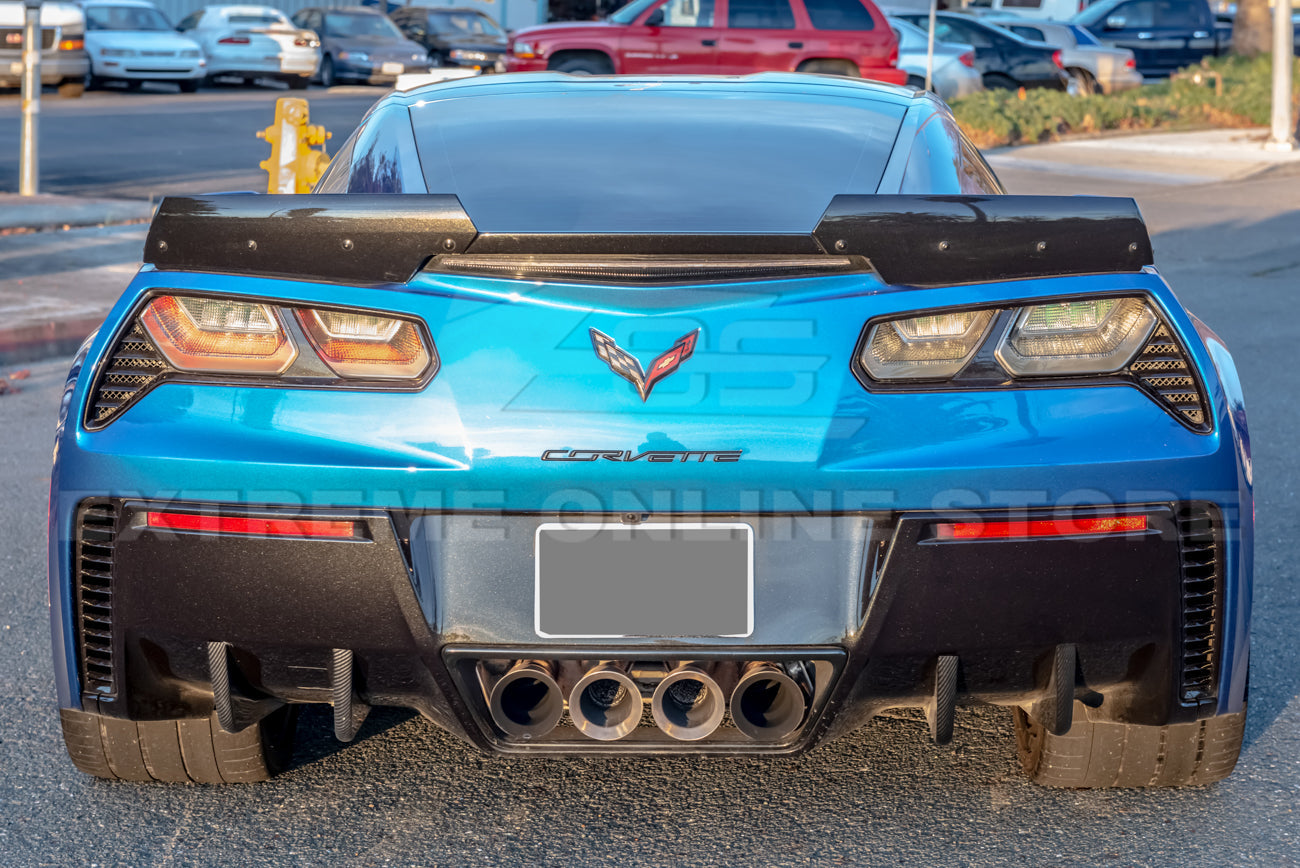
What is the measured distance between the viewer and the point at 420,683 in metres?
2.50

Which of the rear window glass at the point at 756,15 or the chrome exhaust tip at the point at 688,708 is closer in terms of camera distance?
the chrome exhaust tip at the point at 688,708

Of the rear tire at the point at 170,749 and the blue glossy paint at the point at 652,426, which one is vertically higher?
the blue glossy paint at the point at 652,426

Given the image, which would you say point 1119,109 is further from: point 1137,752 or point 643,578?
point 643,578

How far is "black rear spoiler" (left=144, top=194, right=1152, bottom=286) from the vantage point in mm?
2490

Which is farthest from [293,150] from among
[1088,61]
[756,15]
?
[1088,61]

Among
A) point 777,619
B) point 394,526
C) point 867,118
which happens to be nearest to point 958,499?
point 777,619

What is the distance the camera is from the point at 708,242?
98.6 inches

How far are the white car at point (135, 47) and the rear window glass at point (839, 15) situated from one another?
10.9m

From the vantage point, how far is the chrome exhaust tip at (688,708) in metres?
2.49

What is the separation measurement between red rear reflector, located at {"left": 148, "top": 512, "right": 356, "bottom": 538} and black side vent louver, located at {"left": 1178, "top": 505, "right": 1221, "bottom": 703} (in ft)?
4.56

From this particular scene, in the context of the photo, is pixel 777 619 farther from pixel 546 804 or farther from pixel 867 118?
pixel 867 118

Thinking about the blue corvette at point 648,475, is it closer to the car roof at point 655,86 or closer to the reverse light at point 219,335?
the reverse light at point 219,335

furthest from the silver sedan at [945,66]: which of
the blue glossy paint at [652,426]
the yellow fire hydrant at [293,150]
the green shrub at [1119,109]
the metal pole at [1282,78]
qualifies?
the blue glossy paint at [652,426]

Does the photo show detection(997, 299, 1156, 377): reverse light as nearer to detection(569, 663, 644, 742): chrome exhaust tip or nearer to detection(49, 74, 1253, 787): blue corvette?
detection(49, 74, 1253, 787): blue corvette
